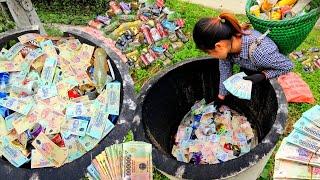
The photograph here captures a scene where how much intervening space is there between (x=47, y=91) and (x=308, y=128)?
1.83 meters

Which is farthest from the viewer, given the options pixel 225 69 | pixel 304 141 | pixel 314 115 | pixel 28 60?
pixel 28 60

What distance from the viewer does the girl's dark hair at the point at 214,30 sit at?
303 cm

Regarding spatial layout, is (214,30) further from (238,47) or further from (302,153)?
(302,153)

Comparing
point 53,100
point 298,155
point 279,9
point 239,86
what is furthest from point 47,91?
point 279,9

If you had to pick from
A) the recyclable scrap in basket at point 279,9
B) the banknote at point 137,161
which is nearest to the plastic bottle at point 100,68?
the banknote at point 137,161

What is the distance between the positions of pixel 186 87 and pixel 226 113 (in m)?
→ 0.38

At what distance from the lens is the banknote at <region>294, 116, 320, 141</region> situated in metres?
2.64

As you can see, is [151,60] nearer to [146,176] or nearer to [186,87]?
[186,87]

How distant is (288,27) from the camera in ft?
12.0

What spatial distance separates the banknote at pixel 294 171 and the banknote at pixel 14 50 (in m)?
2.20

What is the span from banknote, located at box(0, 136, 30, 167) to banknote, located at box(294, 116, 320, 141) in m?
1.78

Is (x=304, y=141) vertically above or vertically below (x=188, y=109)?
above

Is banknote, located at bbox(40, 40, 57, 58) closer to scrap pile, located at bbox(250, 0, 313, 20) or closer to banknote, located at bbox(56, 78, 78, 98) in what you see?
banknote, located at bbox(56, 78, 78, 98)

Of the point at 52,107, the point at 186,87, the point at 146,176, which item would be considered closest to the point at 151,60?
the point at 186,87
